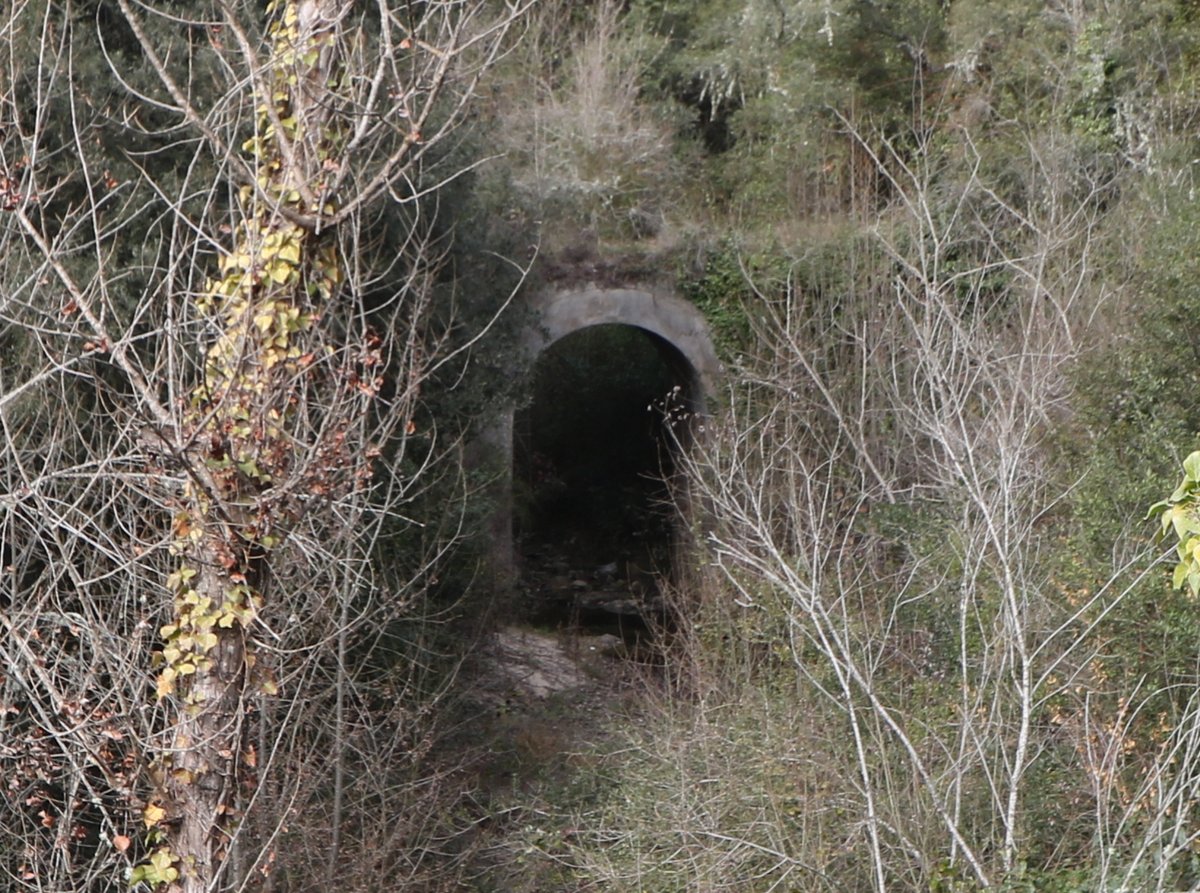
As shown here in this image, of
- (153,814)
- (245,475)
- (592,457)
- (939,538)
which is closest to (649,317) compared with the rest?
(592,457)

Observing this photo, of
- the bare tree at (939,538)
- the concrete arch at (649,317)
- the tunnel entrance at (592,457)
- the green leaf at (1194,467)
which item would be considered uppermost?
the green leaf at (1194,467)

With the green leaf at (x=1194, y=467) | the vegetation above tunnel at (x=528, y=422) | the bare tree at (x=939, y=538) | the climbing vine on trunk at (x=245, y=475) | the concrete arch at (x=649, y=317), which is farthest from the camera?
the concrete arch at (x=649, y=317)

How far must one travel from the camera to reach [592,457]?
19188 mm

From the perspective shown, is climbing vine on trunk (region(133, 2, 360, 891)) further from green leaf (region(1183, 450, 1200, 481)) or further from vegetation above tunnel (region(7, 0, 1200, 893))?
green leaf (region(1183, 450, 1200, 481))

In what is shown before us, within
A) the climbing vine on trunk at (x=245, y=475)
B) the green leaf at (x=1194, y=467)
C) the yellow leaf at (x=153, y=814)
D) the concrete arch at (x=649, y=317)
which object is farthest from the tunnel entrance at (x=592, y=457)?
the green leaf at (x=1194, y=467)

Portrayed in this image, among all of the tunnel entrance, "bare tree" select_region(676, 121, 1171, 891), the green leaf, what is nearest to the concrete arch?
"bare tree" select_region(676, 121, 1171, 891)

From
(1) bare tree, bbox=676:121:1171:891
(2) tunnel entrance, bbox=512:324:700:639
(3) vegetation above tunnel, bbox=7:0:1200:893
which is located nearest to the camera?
(3) vegetation above tunnel, bbox=7:0:1200:893

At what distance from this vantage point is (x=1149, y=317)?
30.0ft

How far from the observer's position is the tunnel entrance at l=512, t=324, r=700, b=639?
58.3 ft

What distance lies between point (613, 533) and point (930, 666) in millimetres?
10147

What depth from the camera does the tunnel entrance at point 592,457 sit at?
17.8 metres

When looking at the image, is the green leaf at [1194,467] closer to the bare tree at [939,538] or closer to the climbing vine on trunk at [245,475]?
the bare tree at [939,538]

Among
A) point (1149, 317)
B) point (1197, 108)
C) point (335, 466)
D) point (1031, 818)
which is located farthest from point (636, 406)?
point (335, 466)

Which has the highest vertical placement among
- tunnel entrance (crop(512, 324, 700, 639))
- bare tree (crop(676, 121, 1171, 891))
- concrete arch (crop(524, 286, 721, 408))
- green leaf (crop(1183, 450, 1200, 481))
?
green leaf (crop(1183, 450, 1200, 481))
